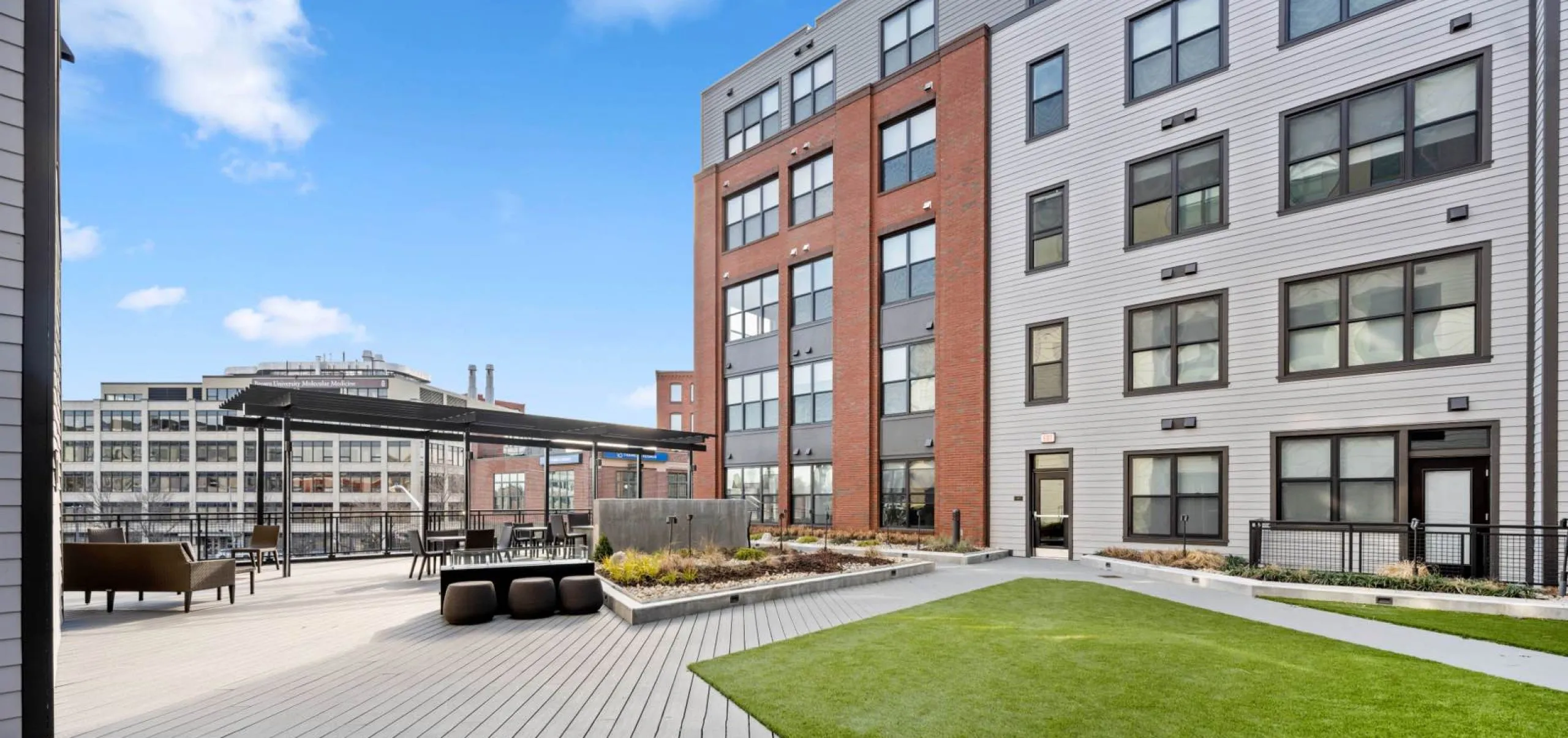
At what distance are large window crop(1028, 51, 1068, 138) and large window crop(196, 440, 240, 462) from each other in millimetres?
84351

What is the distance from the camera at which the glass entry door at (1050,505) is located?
1745cm

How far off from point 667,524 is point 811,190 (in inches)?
504

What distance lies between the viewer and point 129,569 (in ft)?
30.5

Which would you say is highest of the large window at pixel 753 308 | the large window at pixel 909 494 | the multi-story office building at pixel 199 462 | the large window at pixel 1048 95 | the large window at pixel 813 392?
the large window at pixel 1048 95

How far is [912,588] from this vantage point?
39.6 ft

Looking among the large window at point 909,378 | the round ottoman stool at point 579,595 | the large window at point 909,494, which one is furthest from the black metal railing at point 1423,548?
the round ottoman stool at point 579,595

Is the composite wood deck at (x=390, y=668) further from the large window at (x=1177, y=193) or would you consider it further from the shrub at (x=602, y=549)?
the large window at (x=1177, y=193)

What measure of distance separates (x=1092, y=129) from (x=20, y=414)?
1811 cm

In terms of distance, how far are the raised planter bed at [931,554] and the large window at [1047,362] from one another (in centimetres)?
363

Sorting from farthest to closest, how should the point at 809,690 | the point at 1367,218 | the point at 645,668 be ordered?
1. the point at 1367,218
2. the point at 645,668
3. the point at 809,690

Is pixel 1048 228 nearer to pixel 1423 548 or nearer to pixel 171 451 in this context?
pixel 1423 548

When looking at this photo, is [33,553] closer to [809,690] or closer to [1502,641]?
[809,690]

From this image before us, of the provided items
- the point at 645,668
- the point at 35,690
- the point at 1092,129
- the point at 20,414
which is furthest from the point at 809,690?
the point at 1092,129

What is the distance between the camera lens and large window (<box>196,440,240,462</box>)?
253 feet
